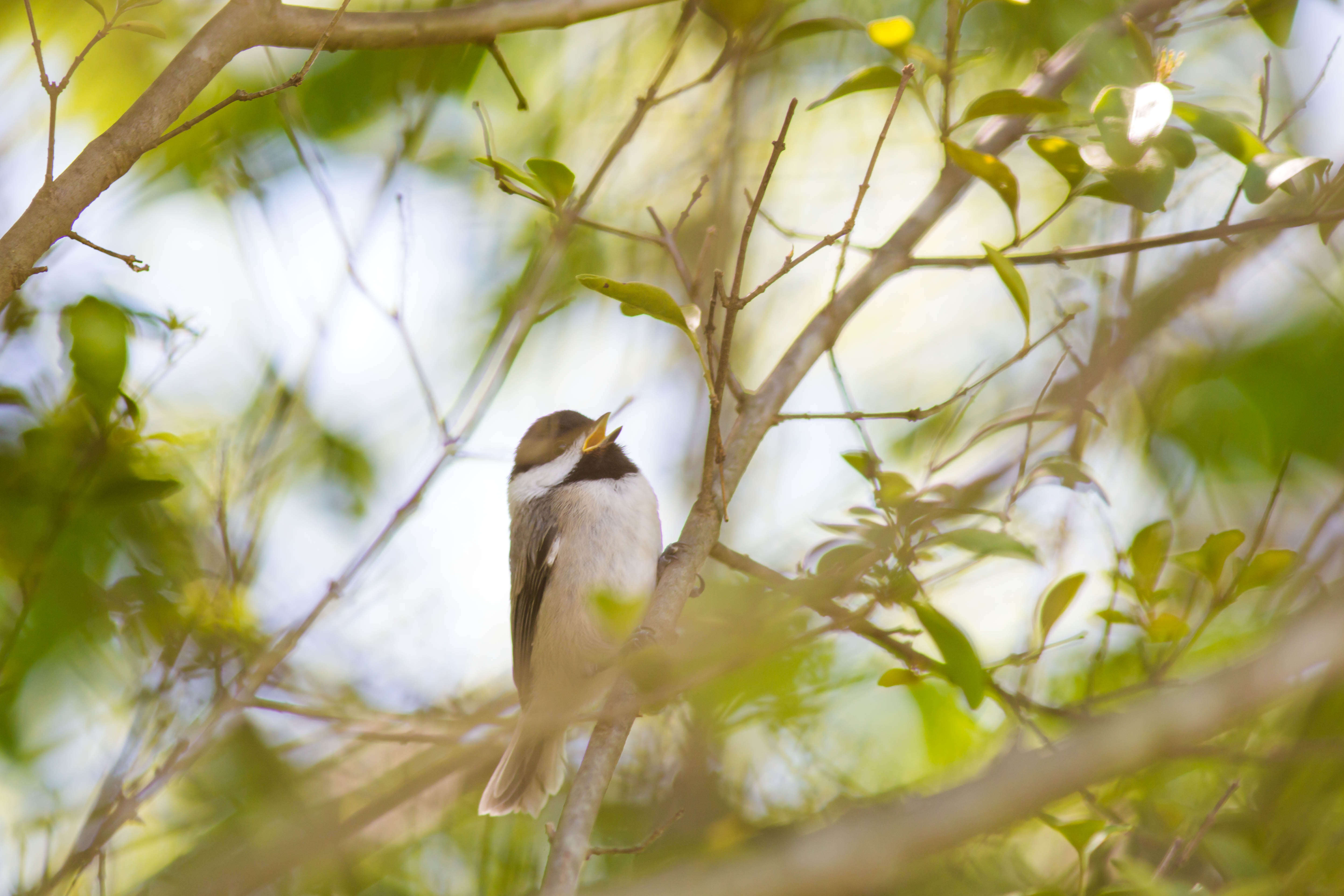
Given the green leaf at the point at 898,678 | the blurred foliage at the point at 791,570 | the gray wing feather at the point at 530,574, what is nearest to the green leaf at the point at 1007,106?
the blurred foliage at the point at 791,570

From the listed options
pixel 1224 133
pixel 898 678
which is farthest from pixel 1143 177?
pixel 898 678

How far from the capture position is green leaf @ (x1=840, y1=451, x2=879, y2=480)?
8.21 ft

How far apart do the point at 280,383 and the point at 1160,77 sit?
9.20 ft

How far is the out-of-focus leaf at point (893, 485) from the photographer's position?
2336mm

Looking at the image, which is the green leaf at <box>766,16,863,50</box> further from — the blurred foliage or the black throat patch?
the black throat patch

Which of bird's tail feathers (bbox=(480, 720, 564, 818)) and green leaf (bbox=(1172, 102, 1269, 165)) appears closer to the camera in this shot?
green leaf (bbox=(1172, 102, 1269, 165))

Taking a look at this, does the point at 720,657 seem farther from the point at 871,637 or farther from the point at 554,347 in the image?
the point at 554,347

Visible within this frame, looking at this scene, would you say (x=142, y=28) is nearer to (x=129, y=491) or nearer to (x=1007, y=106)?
(x=129, y=491)

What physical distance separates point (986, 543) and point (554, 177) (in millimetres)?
1276

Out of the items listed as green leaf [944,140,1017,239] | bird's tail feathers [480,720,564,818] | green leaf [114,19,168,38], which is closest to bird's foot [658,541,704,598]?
bird's tail feathers [480,720,564,818]

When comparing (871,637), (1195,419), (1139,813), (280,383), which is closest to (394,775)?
(871,637)

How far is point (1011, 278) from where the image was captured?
87.0 inches

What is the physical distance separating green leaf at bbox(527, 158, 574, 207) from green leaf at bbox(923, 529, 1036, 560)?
46.0 inches

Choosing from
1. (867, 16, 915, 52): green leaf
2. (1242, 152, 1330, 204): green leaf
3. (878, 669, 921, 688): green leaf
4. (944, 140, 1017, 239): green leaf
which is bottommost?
(878, 669, 921, 688): green leaf
